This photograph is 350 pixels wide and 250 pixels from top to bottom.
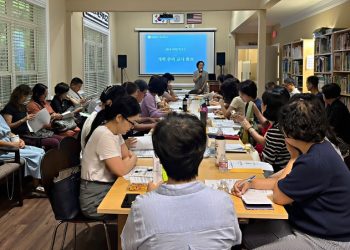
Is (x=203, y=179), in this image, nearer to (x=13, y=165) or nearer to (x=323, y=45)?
(x=13, y=165)

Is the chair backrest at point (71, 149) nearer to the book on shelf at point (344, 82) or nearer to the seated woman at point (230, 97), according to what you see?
the seated woman at point (230, 97)

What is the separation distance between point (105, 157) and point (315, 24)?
7717 mm

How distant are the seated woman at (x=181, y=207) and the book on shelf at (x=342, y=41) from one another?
6134 mm

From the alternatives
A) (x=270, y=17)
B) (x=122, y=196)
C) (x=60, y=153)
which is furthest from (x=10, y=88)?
(x=270, y=17)

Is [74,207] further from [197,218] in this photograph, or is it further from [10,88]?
[10,88]

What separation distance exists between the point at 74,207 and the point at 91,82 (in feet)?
25.9

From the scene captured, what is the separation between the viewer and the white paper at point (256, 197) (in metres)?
2.12

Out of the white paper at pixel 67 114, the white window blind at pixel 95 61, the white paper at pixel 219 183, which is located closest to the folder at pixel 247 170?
the white paper at pixel 219 183

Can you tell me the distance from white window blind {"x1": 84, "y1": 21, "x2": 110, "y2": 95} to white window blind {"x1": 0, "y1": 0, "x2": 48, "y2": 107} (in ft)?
8.42

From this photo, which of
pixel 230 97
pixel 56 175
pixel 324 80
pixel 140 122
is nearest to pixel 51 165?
pixel 56 175

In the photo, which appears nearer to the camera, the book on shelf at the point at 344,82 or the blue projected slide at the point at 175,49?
the book on shelf at the point at 344,82

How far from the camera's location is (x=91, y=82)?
10375mm

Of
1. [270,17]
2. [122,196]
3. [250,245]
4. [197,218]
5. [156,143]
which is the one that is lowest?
[250,245]

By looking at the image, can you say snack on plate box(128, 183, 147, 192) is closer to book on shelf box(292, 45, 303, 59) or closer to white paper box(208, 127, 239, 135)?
white paper box(208, 127, 239, 135)
